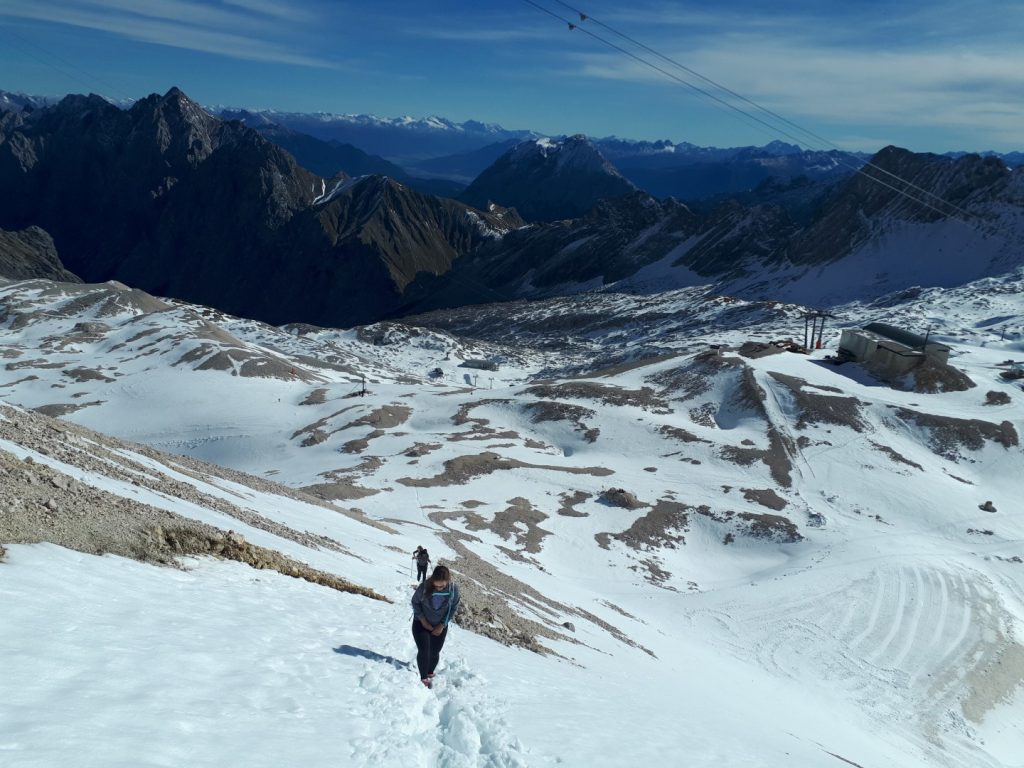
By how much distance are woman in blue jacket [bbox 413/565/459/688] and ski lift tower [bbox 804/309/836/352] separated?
285 feet

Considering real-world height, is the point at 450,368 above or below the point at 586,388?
below

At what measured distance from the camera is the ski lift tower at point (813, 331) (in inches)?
3819

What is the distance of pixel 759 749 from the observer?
12.9 metres

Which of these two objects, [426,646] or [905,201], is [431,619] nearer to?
[426,646]

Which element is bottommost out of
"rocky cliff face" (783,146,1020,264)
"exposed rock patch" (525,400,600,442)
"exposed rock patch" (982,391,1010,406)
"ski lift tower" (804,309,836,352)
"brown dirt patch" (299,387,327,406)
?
"brown dirt patch" (299,387,327,406)

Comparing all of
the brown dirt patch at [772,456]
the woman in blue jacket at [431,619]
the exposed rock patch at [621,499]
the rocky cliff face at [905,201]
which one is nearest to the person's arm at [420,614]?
the woman in blue jacket at [431,619]

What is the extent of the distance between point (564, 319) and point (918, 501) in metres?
134

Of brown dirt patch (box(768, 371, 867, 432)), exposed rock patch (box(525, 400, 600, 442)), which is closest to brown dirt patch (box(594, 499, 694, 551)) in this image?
exposed rock patch (box(525, 400, 600, 442))

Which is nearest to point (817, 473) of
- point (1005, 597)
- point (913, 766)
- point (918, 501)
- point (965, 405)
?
point (918, 501)

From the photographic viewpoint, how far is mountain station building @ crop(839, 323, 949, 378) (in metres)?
74.6

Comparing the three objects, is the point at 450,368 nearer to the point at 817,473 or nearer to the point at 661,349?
the point at 661,349

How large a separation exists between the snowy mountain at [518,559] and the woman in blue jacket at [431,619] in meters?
0.48

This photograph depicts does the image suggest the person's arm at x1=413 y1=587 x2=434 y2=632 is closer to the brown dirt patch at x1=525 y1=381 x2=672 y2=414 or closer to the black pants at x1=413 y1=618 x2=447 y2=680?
the black pants at x1=413 y1=618 x2=447 y2=680

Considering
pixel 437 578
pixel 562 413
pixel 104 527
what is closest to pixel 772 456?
pixel 562 413
